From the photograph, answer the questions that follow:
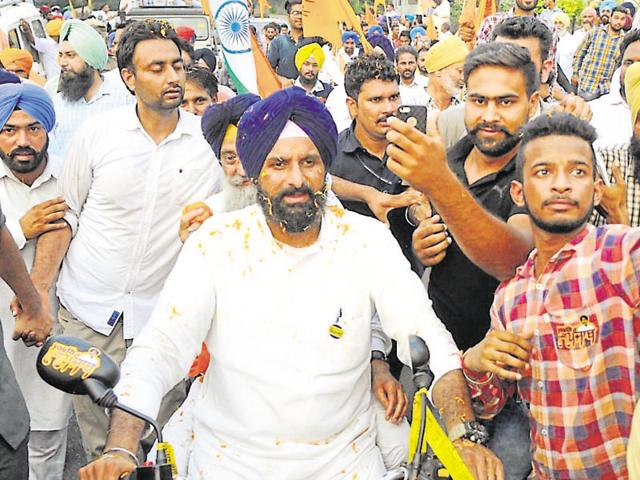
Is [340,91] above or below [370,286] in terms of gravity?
above

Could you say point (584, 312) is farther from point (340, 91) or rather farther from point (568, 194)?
point (340, 91)

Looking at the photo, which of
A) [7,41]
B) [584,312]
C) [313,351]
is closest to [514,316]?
[584,312]

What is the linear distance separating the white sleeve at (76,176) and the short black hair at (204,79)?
1.59 meters

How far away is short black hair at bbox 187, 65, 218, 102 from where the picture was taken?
5.91 m

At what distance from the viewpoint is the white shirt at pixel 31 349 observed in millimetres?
4332

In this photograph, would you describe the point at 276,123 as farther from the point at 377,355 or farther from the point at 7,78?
the point at 7,78

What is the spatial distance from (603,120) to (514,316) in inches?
86.1

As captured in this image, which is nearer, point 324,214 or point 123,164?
point 324,214

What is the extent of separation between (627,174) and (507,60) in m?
0.67

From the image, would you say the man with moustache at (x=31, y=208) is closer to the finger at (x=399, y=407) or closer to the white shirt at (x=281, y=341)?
the white shirt at (x=281, y=341)

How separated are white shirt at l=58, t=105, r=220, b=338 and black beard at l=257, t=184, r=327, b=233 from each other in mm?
1490

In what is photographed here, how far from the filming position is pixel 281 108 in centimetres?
298

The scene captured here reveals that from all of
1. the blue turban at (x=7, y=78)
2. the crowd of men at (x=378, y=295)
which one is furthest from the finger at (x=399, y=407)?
the blue turban at (x=7, y=78)

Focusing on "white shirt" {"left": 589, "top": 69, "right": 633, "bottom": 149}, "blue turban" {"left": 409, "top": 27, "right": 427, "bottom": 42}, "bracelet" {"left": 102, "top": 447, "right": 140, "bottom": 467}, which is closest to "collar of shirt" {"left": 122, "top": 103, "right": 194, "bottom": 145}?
"white shirt" {"left": 589, "top": 69, "right": 633, "bottom": 149}
